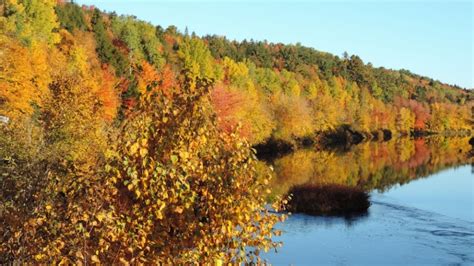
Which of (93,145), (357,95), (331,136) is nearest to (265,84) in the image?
(331,136)

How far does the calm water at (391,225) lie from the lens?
81.5 feet

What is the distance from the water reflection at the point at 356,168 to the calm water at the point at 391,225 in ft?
0.39

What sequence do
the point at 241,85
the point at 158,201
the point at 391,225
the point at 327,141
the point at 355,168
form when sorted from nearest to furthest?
the point at 158,201, the point at 391,225, the point at 355,168, the point at 241,85, the point at 327,141

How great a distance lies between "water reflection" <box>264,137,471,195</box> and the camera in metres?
49.7

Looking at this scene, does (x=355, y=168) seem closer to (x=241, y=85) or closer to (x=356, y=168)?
(x=356, y=168)

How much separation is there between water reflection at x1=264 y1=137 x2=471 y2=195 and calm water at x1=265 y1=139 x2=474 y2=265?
119mm

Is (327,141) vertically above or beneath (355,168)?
above

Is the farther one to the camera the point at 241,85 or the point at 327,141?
the point at 327,141

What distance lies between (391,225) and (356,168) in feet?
102

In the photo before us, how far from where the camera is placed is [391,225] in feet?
104

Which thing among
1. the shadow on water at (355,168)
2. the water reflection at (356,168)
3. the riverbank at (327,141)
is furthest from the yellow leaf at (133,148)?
the riverbank at (327,141)

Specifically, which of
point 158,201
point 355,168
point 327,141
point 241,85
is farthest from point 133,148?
point 327,141

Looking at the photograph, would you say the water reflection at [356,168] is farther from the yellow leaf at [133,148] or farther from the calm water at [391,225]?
the yellow leaf at [133,148]

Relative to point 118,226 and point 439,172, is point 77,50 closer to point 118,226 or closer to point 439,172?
point 439,172
